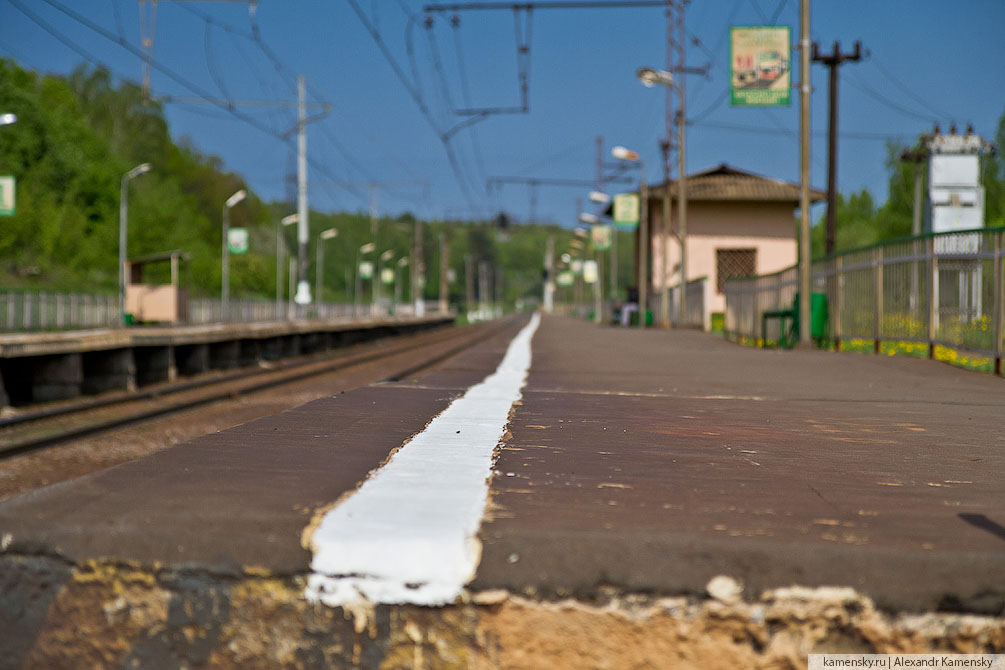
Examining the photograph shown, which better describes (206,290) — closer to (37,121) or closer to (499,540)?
(37,121)

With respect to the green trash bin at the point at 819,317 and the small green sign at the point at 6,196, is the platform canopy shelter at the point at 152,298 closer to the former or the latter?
the small green sign at the point at 6,196

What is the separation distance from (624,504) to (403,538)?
0.67 meters

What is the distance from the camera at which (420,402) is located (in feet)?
16.4

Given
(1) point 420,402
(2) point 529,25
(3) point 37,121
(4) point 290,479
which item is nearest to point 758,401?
(1) point 420,402

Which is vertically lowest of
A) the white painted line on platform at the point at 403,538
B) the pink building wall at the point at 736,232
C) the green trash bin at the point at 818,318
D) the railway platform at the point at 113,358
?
the railway platform at the point at 113,358

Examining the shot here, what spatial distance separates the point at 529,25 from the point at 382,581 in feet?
80.9

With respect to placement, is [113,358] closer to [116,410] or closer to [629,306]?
[116,410]

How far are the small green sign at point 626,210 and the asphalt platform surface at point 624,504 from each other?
43783 millimetres

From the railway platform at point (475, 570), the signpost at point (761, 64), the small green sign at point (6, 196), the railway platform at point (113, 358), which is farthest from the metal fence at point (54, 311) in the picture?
the railway platform at point (475, 570)

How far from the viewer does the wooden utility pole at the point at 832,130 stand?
100ft

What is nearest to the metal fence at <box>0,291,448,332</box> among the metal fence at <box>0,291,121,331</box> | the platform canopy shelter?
the metal fence at <box>0,291,121,331</box>

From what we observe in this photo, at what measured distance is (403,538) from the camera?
171 centimetres

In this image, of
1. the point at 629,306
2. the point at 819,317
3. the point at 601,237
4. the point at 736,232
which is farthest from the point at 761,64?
the point at 601,237

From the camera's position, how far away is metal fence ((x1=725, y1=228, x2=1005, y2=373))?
1130cm
